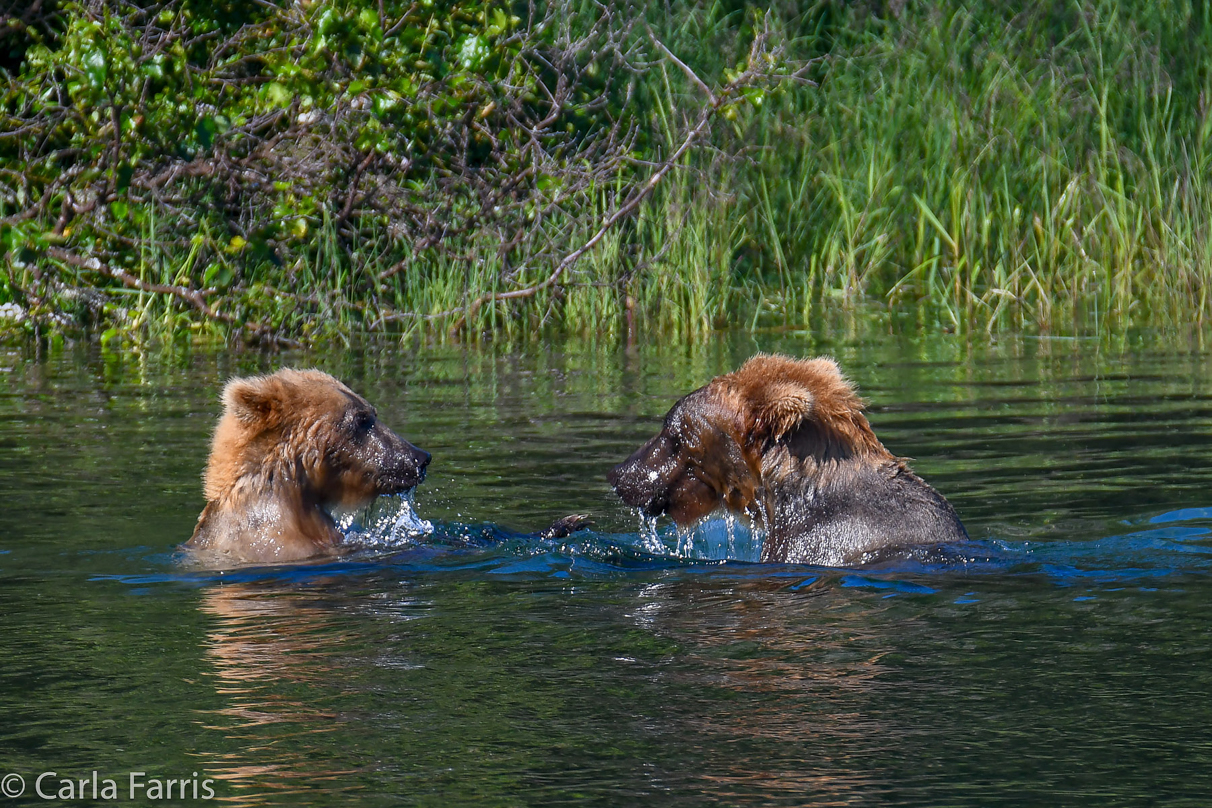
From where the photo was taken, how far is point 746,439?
22.1ft

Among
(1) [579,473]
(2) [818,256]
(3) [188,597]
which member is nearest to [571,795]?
(3) [188,597]

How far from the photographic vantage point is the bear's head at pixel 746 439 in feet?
21.7

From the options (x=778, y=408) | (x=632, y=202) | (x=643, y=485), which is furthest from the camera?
(x=632, y=202)

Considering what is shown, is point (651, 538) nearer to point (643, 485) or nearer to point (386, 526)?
point (643, 485)

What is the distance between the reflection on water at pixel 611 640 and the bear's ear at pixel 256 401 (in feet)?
2.41

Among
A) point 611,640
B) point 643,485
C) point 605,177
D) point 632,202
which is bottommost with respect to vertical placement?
point 611,640

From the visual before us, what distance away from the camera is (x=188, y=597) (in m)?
6.33

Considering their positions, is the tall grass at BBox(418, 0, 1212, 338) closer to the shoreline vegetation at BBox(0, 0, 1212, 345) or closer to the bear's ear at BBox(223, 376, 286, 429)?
the shoreline vegetation at BBox(0, 0, 1212, 345)

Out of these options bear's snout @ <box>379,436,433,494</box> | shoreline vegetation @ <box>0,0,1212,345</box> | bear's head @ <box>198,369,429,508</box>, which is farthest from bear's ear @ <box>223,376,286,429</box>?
shoreline vegetation @ <box>0,0,1212,345</box>

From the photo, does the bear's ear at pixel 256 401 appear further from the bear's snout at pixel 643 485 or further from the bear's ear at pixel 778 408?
the bear's ear at pixel 778 408

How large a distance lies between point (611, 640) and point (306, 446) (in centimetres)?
252

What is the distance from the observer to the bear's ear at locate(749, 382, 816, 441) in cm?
648

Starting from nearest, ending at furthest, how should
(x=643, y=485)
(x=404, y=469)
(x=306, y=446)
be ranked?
1. (x=643, y=485)
2. (x=306, y=446)
3. (x=404, y=469)

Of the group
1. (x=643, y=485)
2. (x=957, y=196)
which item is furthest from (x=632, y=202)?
(x=643, y=485)
